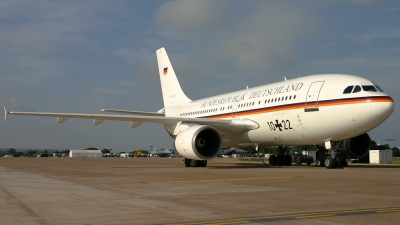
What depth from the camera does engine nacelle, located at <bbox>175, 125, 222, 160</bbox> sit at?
21.5 meters

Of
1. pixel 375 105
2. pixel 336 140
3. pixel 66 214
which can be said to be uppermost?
pixel 375 105

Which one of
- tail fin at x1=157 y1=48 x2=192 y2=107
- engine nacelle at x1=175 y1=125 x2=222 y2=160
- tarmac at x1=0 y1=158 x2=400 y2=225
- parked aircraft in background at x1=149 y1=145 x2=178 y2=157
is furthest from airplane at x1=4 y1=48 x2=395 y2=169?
parked aircraft in background at x1=149 y1=145 x2=178 y2=157

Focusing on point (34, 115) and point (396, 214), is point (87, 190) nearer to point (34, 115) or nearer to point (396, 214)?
point (396, 214)

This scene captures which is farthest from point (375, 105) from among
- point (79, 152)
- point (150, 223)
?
point (79, 152)

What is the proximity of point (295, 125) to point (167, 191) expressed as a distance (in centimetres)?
1151

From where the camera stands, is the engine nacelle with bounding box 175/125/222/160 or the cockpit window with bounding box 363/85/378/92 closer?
the cockpit window with bounding box 363/85/378/92

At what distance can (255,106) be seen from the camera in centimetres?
2327

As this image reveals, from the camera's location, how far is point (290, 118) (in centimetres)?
2066

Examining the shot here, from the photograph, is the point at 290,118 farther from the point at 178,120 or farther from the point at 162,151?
the point at 162,151

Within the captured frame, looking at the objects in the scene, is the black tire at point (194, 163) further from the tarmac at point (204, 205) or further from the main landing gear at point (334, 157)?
the tarmac at point (204, 205)

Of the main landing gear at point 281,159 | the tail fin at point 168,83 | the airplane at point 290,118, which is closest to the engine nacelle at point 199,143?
the airplane at point 290,118

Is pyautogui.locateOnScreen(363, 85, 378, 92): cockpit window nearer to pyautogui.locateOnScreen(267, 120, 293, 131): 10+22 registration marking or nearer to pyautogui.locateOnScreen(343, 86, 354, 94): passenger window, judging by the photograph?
pyautogui.locateOnScreen(343, 86, 354, 94): passenger window

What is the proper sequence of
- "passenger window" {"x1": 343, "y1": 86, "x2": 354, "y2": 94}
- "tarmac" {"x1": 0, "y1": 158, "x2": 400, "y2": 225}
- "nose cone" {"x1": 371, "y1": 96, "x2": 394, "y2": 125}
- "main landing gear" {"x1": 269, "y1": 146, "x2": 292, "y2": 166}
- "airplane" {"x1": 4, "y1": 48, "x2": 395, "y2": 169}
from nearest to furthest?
"tarmac" {"x1": 0, "y1": 158, "x2": 400, "y2": 225}, "nose cone" {"x1": 371, "y1": 96, "x2": 394, "y2": 125}, "airplane" {"x1": 4, "y1": 48, "x2": 395, "y2": 169}, "passenger window" {"x1": 343, "y1": 86, "x2": 354, "y2": 94}, "main landing gear" {"x1": 269, "y1": 146, "x2": 292, "y2": 166}

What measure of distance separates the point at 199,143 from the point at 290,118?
477 centimetres
